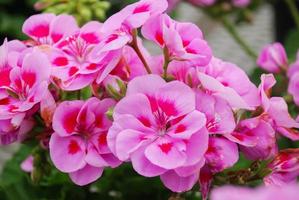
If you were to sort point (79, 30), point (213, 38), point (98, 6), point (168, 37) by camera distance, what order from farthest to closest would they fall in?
point (213, 38) < point (98, 6) < point (79, 30) < point (168, 37)

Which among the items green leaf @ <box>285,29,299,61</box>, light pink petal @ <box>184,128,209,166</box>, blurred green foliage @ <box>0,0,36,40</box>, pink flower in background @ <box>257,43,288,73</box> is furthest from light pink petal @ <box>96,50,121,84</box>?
blurred green foliage @ <box>0,0,36,40</box>

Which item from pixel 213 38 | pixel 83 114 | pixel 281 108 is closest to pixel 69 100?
pixel 83 114

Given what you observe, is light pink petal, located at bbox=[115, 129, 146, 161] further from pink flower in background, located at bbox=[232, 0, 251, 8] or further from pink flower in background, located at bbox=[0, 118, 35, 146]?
pink flower in background, located at bbox=[232, 0, 251, 8]

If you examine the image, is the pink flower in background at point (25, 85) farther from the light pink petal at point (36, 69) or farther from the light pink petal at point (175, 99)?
the light pink petal at point (175, 99)

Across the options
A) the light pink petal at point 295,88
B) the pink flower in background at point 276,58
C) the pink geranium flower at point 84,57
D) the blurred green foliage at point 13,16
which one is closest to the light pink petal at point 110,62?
the pink geranium flower at point 84,57

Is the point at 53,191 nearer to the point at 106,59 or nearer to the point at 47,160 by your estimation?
the point at 47,160

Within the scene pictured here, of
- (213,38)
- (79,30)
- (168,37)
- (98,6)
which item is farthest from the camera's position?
(213,38)

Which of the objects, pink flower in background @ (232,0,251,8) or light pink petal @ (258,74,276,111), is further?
pink flower in background @ (232,0,251,8)
